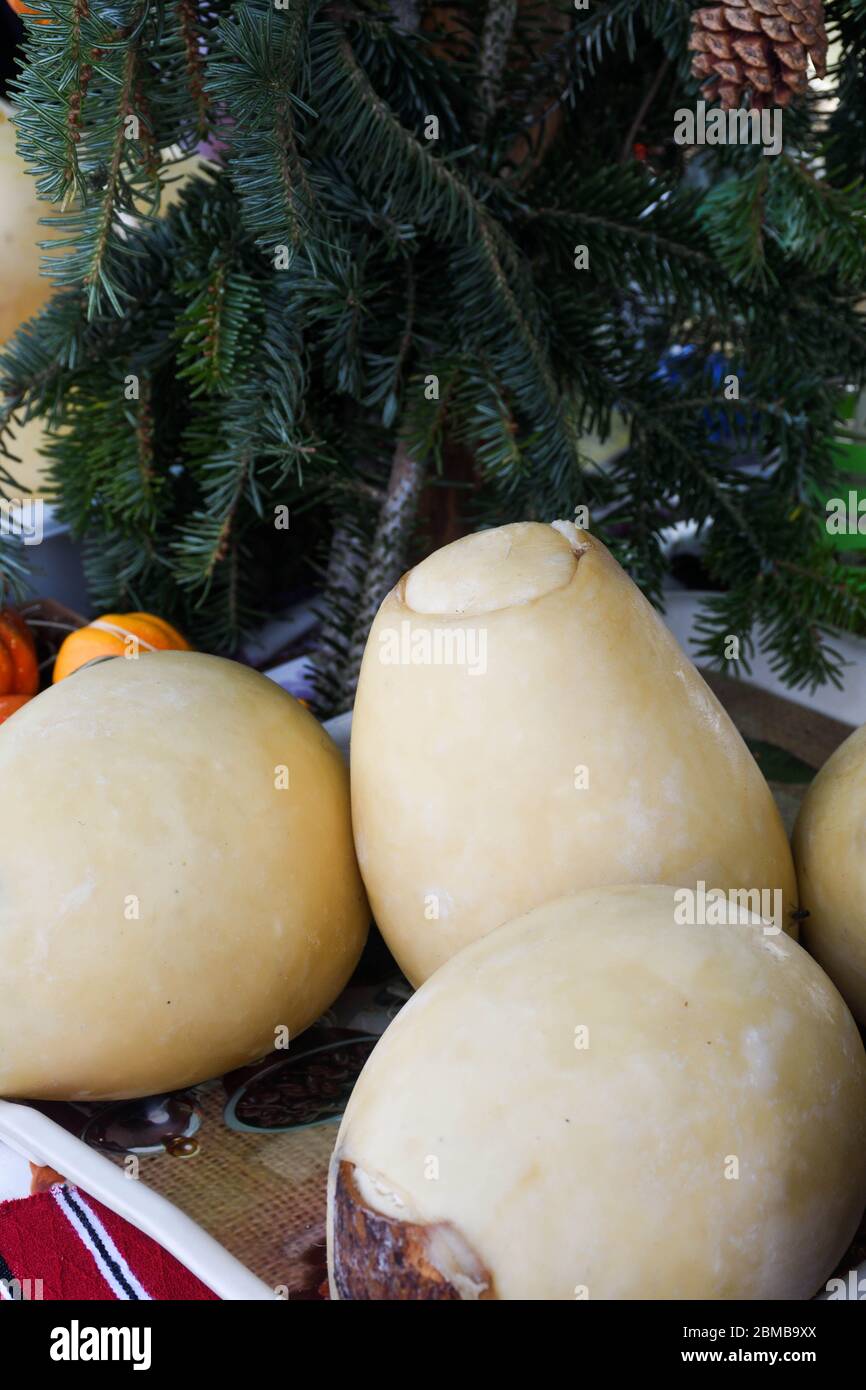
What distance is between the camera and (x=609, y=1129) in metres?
0.29

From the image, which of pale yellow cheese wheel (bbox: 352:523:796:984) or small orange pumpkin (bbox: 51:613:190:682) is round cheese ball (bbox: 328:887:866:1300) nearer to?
pale yellow cheese wheel (bbox: 352:523:796:984)

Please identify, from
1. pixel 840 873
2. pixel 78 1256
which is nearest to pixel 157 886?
pixel 78 1256

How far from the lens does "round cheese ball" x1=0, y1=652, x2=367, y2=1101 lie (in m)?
0.38

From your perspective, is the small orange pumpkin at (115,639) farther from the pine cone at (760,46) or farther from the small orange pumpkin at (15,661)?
the pine cone at (760,46)

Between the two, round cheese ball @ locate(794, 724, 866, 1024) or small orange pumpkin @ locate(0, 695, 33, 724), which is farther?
small orange pumpkin @ locate(0, 695, 33, 724)

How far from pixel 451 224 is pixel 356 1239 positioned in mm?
406

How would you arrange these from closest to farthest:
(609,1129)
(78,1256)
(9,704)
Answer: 1. (609,1129)
2. (78,1256)
3. (9,704)

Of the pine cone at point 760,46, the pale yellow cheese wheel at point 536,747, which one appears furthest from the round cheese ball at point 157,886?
the pine cone at point 760,46

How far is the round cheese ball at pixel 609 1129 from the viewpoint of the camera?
283 mm

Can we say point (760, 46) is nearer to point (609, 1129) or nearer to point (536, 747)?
point (536, 747)

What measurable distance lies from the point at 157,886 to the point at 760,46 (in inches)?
14.2

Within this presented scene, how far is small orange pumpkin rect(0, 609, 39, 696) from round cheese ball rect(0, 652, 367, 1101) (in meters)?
0.22

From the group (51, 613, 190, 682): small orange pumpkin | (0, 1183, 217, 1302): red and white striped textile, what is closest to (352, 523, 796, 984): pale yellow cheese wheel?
(0, 1183, 217, 1302): red and white striped textile
